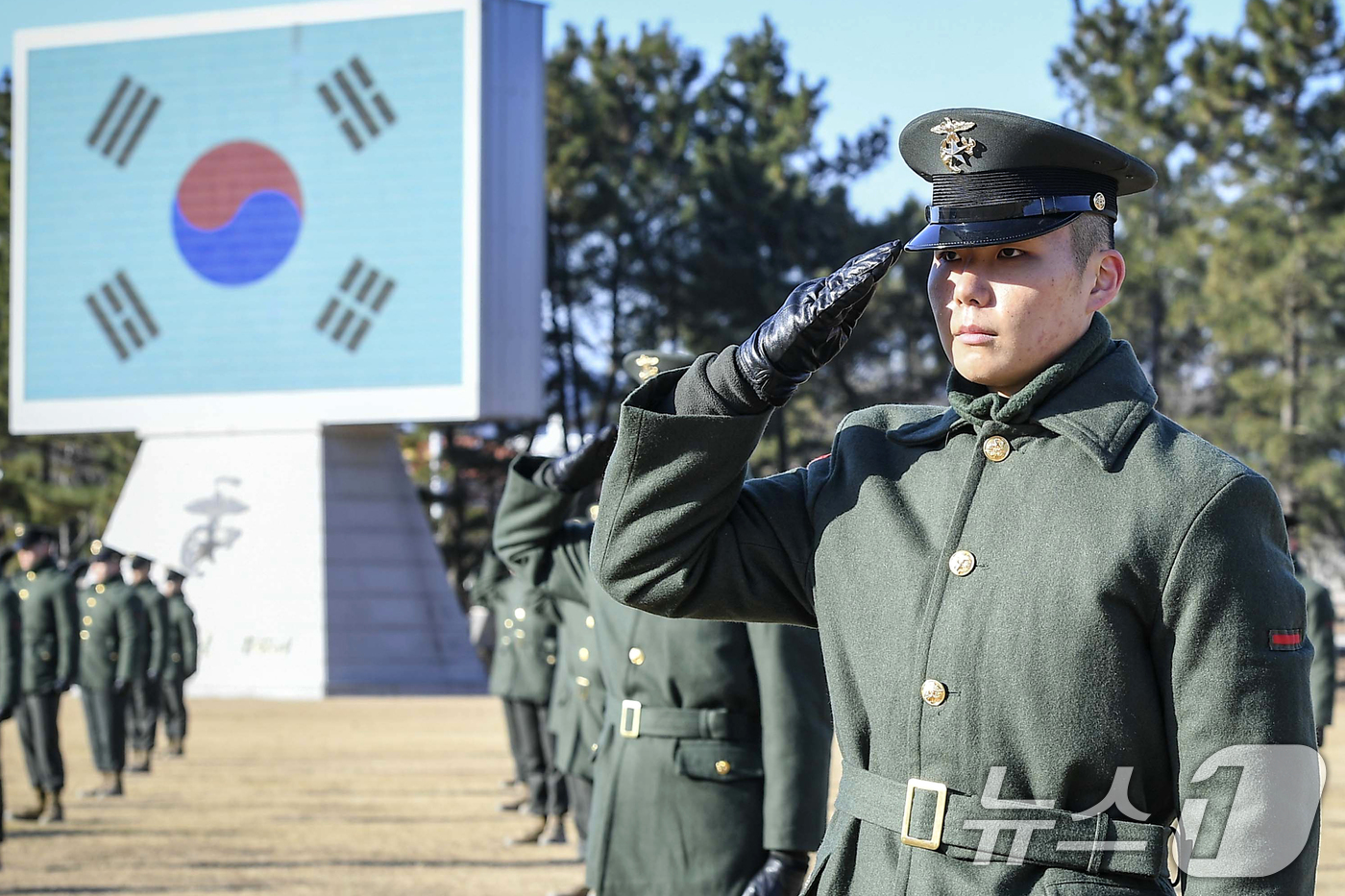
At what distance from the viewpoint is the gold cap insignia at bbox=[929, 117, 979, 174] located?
234 centimetres

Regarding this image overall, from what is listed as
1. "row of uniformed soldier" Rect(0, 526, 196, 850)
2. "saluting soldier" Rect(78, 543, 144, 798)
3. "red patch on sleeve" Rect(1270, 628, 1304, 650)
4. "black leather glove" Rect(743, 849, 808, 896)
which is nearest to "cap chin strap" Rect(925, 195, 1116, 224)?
"red patch on sleeve" Rect(1270, 628, 1304, 650)

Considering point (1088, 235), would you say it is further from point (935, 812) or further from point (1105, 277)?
point (935, 812)

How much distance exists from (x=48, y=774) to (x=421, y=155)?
61.5 ft

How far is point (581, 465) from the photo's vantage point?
4586 mm

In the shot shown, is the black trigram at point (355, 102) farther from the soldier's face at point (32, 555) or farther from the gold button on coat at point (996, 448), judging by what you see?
the gold button on coat at point (996, 448)

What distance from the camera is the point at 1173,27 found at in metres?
32.4

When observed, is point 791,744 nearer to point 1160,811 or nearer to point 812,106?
point 1160,811

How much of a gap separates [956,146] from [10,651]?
10.2 metres

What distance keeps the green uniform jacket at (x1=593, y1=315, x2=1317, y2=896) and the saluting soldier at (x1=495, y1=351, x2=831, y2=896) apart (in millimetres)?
1800

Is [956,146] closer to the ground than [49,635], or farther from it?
farther from it

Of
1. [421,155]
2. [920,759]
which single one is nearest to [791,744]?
[920,759]

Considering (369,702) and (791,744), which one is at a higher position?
(791,744)

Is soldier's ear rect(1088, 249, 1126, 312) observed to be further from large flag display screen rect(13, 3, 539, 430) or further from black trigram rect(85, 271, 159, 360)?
black trigram rect(85, 271, 159, 360)

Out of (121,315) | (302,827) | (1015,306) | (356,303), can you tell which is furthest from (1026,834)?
(121,315)
